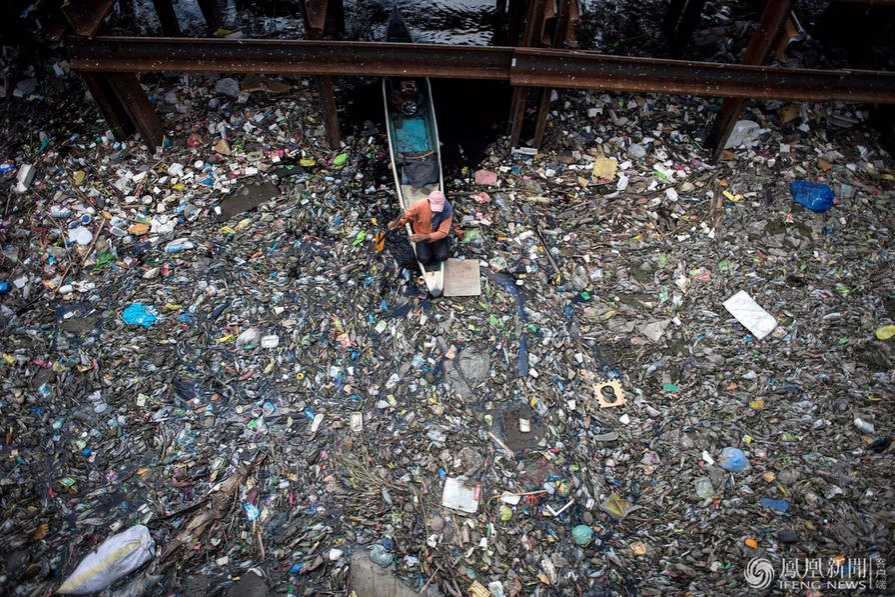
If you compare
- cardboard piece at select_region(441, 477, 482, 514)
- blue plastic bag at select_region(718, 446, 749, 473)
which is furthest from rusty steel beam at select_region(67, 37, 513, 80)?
blue plastic bag at select_region(718, 446, 749, 473)

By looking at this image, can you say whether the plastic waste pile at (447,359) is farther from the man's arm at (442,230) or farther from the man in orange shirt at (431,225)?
the man's arm at (442,230)

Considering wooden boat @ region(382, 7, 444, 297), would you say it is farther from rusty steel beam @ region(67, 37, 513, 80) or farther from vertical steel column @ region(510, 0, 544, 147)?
vertical steel column @ region(510, 0, 544, 147)

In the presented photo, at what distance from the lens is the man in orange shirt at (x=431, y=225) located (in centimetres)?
643

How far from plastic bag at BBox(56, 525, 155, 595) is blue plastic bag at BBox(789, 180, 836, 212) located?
9.13 m

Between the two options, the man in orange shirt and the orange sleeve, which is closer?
the man in orange shirt

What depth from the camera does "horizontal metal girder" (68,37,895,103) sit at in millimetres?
7016

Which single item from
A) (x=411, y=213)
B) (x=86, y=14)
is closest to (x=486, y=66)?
(x=411, y=213)

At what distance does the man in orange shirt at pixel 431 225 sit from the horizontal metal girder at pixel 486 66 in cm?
199

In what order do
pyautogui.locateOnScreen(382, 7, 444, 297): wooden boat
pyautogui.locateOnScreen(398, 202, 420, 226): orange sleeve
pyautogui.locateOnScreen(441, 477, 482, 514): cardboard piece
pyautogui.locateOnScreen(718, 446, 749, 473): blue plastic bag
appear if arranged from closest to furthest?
pyautogui.locateOnScreen(441, 477, 482, 514): cardboard piece, pyautogui.locateOnScreen(718, 446, 749, 473): blue plastic bag, pyautogui.locateOnScreen(398, 202, 420, 226): orange sleeve, pyautogui.locateOnScreen(382, 7, 444, 297): wooden boat

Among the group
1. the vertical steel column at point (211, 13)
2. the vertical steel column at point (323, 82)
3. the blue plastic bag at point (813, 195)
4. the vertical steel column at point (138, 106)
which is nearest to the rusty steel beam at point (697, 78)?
the blue plastic bag at point (813, 195)

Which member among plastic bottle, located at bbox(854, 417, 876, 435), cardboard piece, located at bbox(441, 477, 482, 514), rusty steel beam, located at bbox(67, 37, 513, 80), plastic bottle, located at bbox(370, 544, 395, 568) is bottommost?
plastic bottle, located at bbox(370, 544, 395, 568)

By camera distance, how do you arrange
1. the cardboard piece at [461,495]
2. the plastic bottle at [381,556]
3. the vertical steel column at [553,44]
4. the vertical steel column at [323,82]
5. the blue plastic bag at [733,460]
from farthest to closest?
the vertical steel column at [323,82] → the vertical steel column at [553,44] → the blue plastic bag at [733,460] → the cardboard piece at [461,495] → the plastic bottle at [381,556]

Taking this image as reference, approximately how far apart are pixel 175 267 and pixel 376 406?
333 cm

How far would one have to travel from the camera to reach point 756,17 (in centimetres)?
995
